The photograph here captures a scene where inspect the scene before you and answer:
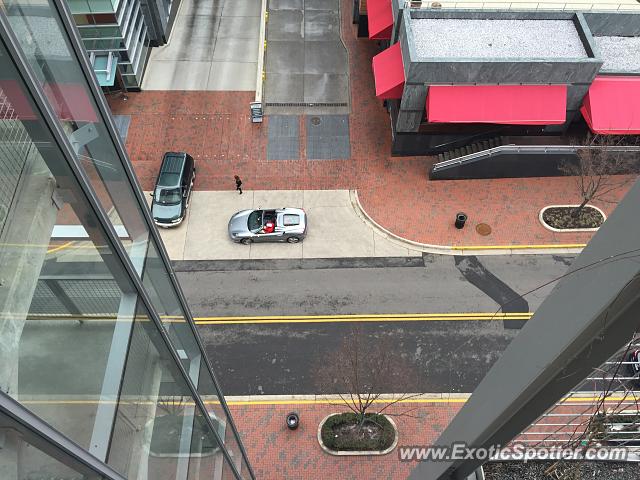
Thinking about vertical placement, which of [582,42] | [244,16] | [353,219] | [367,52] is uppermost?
[244,16]

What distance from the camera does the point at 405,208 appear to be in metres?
24.1

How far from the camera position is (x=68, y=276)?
16.0ft

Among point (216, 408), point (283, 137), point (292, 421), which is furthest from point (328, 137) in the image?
point (216, 408)

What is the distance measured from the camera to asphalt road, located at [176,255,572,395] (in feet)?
64.6

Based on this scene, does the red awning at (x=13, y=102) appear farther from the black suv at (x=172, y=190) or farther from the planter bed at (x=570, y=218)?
the planter bed at (x=570, y=218)

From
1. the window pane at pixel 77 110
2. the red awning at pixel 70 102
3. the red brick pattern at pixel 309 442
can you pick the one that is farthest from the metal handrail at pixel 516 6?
the red awning at pixel 70 102

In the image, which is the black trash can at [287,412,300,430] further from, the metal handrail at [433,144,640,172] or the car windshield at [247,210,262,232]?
the metal handrail at [433,144,640,172]

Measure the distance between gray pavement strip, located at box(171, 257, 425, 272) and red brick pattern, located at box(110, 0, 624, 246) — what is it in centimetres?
150

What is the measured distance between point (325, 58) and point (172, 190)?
12740mm

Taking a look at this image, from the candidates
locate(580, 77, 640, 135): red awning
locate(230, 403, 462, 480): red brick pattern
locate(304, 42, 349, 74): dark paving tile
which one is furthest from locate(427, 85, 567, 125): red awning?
locate(230, 403, 462, 480): red brick pattern

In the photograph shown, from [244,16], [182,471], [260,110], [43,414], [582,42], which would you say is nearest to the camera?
[43,414]

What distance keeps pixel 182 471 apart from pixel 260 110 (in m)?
21.5

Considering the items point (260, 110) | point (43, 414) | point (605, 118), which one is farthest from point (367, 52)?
point (43, 414)

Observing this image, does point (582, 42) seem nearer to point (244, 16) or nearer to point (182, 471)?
point (244, 16)
